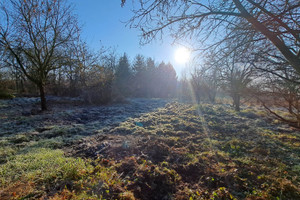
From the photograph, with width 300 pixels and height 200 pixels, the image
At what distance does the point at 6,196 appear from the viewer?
1555 mm

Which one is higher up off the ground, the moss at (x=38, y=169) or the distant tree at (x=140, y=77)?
the distant tree at (x=140, y=77)

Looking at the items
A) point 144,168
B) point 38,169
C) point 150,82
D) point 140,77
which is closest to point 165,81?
point 150,82

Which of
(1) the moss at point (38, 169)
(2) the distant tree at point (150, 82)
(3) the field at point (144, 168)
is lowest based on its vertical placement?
(3) the field at point (144, 168)

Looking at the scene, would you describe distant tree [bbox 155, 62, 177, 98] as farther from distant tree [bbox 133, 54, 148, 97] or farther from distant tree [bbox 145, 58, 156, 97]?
distant tree [bbox 133, 54, 148, 97]

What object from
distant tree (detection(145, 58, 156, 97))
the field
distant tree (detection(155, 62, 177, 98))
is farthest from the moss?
distant tree (detection(155, 62, 177, 98))

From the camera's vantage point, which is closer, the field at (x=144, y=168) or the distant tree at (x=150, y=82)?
the field at (x=144, y=168)

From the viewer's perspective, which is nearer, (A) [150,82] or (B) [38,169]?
(B) [38,169]

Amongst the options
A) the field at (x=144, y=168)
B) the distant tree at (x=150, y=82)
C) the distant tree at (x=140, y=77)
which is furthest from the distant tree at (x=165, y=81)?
the field at (x=144, y=168)

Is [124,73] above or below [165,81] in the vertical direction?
above

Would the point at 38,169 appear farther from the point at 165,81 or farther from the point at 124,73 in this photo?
the point at 165,81

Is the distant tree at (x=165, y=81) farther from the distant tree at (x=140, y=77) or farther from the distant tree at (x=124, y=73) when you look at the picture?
the distant tree at (x=124, y=73)

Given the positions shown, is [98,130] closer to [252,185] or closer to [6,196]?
[6,196]

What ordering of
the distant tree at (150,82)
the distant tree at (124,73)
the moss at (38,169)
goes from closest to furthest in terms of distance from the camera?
the moss at (38,169)
the distant tree at (124,73)
the distant tree at (150,82)

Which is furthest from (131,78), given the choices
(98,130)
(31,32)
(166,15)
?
(166,15)
